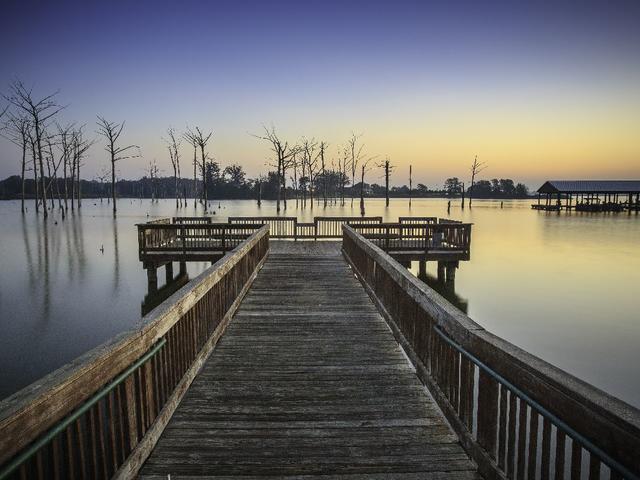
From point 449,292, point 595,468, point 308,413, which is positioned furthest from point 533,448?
point 449,292

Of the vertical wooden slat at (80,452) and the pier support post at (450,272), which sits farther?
the pier support post at (450,272)

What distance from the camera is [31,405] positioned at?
182 cm

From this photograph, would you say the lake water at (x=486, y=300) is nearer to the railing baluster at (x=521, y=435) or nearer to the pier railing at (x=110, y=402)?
the pier railing at (x=110, y=402)

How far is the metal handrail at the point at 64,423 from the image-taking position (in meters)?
1.61

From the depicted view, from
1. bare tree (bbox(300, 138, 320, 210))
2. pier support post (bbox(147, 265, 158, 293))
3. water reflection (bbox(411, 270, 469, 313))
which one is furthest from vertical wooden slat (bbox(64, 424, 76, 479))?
bare tree (bbox(300, 138, 320, 210))

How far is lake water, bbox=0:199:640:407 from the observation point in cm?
949

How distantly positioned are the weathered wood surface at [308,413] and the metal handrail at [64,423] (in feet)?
2.64

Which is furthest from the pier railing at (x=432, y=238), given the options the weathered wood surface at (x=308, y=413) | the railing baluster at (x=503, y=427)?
the railing baluster at (x=503, y=427)

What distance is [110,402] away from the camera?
8.23 ft

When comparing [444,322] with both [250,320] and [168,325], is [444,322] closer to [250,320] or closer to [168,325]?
[168,325]

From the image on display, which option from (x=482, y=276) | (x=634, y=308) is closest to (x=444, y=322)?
(x=634, y=308)

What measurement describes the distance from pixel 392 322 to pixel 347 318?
41.9 inches

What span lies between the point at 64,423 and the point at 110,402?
539 mm

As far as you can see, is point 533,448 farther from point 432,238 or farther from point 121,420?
point 432,238
